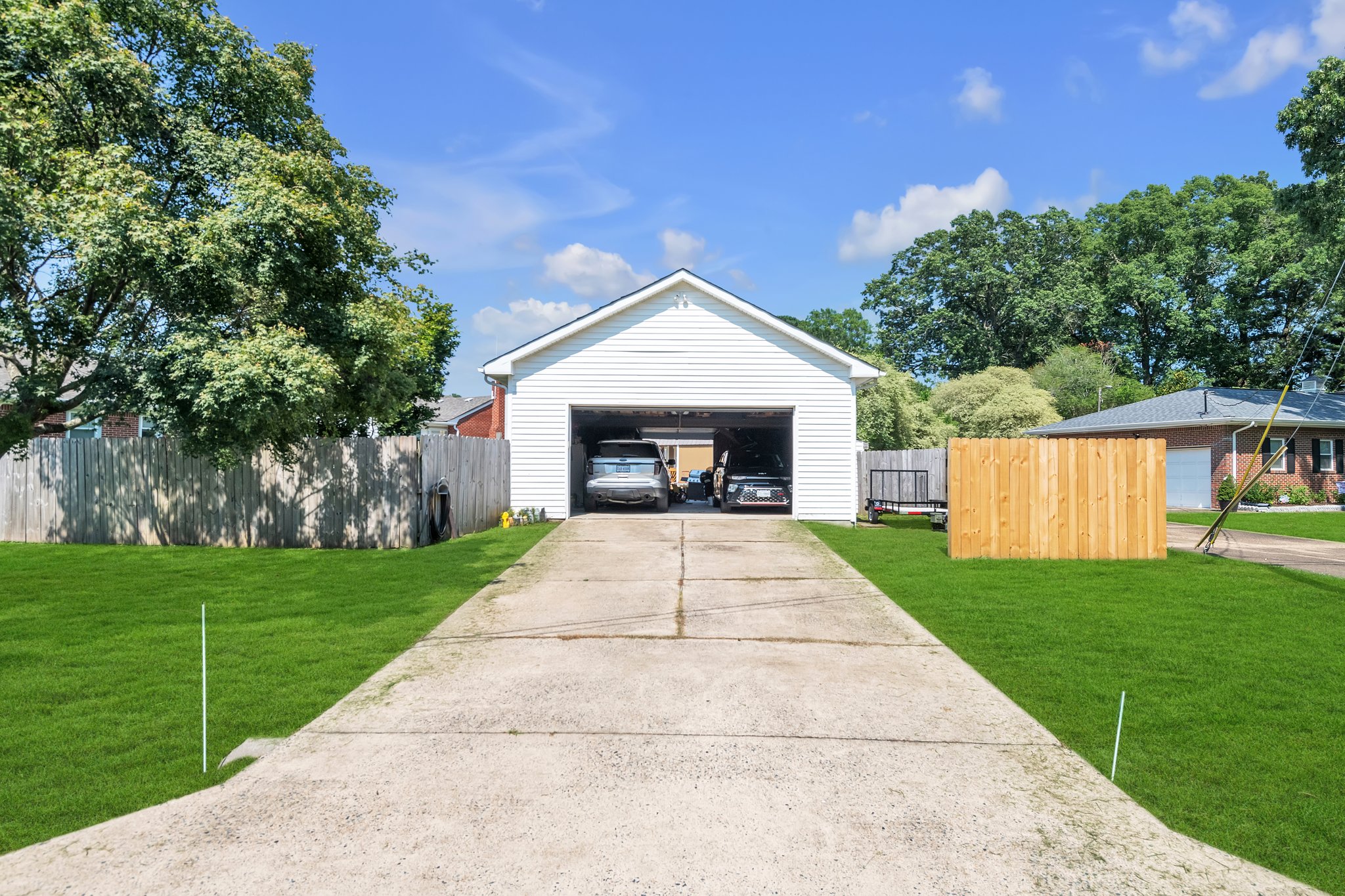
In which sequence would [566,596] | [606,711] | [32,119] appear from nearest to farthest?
[606,711] → [32,119] → [566,596]

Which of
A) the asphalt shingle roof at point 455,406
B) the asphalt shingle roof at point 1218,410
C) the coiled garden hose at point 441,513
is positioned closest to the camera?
the coiled garden hose at point 441,513

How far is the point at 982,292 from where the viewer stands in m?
54.9

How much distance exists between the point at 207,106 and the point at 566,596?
8260mm

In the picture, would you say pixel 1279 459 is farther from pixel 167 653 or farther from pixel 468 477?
pixel 167 653

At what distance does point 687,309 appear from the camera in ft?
56.5

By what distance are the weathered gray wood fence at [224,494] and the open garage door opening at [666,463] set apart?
4.24m

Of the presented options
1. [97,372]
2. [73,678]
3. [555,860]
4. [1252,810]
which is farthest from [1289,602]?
[97,372]

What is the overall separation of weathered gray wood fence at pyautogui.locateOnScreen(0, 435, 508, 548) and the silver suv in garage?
156 inches

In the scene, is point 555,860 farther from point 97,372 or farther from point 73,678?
point 97,372

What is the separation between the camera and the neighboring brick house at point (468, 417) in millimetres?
40469

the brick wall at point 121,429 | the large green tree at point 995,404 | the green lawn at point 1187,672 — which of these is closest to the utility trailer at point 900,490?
the green lawn at point 1187,672

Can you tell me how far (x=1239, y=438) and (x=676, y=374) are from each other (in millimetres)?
19995

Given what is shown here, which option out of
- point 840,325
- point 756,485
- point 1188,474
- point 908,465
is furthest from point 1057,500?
point 840,325

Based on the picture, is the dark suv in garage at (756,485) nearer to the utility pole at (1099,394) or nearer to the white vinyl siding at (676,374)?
the white vinyl siding at (676,374)
